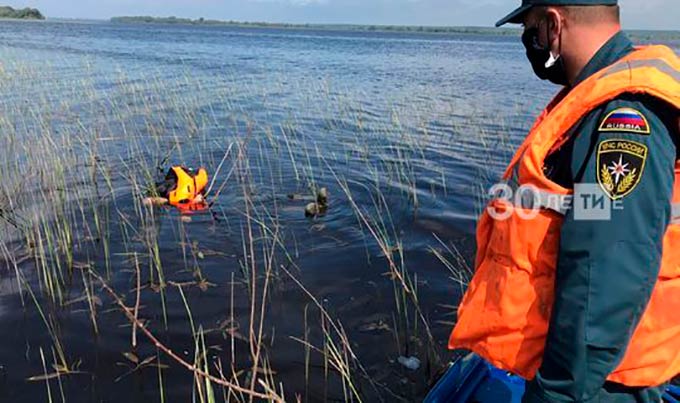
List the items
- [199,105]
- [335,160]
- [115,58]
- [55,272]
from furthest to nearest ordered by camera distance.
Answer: [115,58], [199,105], [335,160], [55,272]

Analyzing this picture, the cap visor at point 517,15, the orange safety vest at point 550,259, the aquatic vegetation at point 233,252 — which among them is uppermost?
the cap visor at point 517,15

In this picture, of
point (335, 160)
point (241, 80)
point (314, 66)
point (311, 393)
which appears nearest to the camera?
point (311, 393)

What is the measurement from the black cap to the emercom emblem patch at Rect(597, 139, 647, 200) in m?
0.62

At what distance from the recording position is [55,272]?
20.0ft

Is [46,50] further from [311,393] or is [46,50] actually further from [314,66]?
[311,393]

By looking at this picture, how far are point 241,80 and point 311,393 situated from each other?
2031 centimetres

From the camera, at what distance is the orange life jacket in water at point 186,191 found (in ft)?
27.4

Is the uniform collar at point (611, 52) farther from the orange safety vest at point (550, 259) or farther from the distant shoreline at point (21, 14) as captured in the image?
the distant shoreline at point (21, 14)

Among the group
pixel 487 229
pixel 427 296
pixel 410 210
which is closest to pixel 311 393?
pixel 427 296

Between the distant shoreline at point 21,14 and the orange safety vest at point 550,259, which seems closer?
the orange safety vest at point 550,259

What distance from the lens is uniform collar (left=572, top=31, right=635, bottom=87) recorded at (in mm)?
2104

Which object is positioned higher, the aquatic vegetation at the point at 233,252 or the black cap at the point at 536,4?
the black cap at the point at 536,4

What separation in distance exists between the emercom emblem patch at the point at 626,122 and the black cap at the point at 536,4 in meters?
0.51

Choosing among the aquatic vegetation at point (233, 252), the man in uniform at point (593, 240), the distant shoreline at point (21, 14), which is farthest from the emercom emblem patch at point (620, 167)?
the distant shoreline at point (21, 14)
